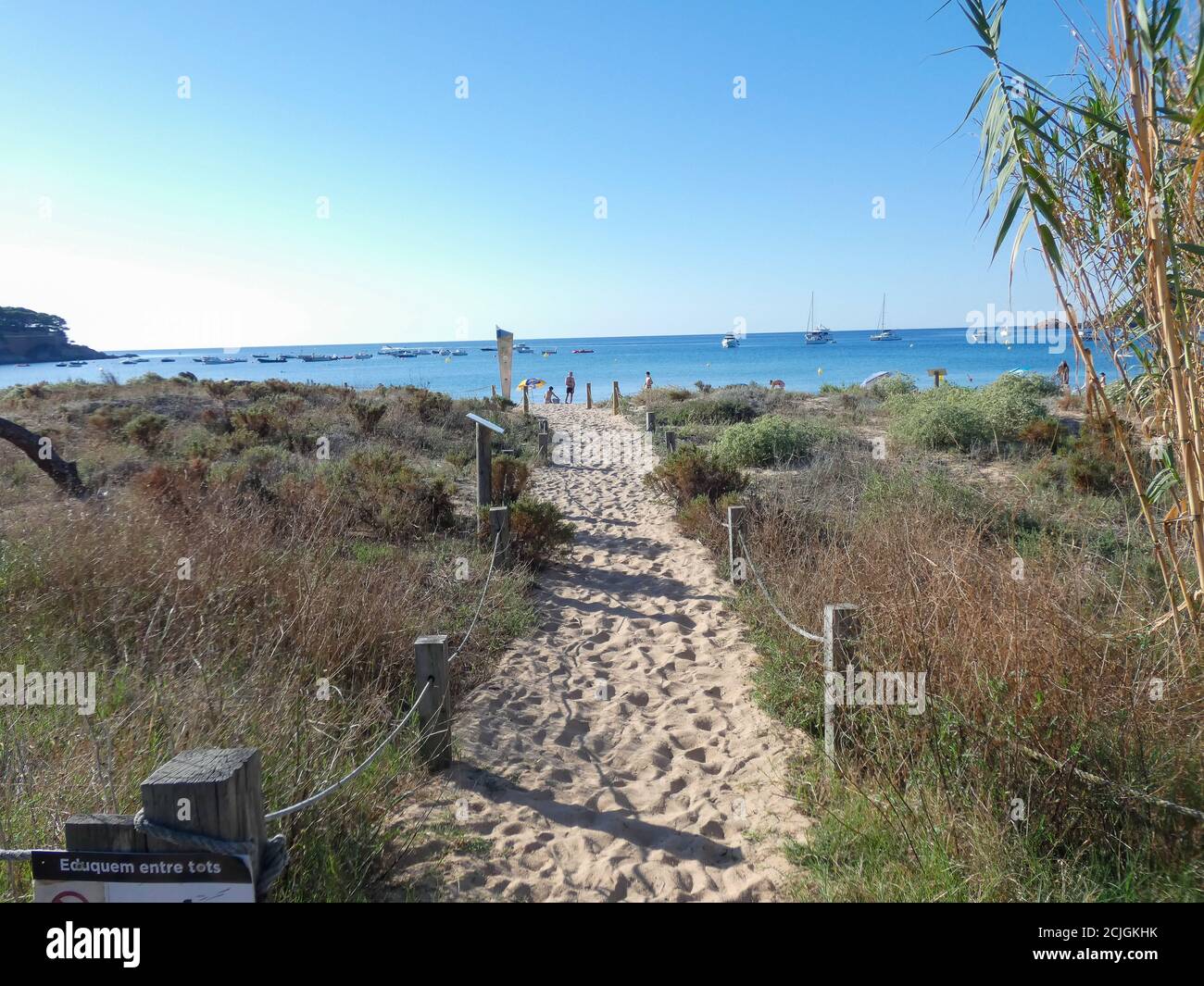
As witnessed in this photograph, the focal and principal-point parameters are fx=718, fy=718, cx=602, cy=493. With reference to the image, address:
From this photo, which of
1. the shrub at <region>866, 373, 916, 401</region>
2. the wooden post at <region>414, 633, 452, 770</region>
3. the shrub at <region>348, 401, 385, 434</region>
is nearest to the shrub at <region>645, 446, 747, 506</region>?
the wooden post at <region>414, 633, 452, 770</region>

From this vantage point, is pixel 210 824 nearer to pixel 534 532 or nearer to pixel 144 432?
pixel 534 532

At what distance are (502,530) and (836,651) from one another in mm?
4418

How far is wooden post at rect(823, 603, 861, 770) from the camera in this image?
372 cm

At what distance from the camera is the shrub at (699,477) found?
10.3 m

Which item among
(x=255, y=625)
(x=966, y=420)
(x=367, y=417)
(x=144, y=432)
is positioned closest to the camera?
(x=255, y=625)

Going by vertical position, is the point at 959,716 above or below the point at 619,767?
above

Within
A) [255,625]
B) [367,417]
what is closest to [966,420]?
[367,417]

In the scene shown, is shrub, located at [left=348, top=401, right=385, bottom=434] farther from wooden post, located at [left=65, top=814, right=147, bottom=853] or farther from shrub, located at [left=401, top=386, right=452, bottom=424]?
wooden post, located at [left=65, top=814, right=147, bottom=853]

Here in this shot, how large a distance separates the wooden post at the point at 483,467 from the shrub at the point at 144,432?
6.90 meters

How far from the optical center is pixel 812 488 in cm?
936

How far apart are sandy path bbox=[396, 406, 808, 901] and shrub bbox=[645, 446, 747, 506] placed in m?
3.09

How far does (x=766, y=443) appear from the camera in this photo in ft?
43.5
